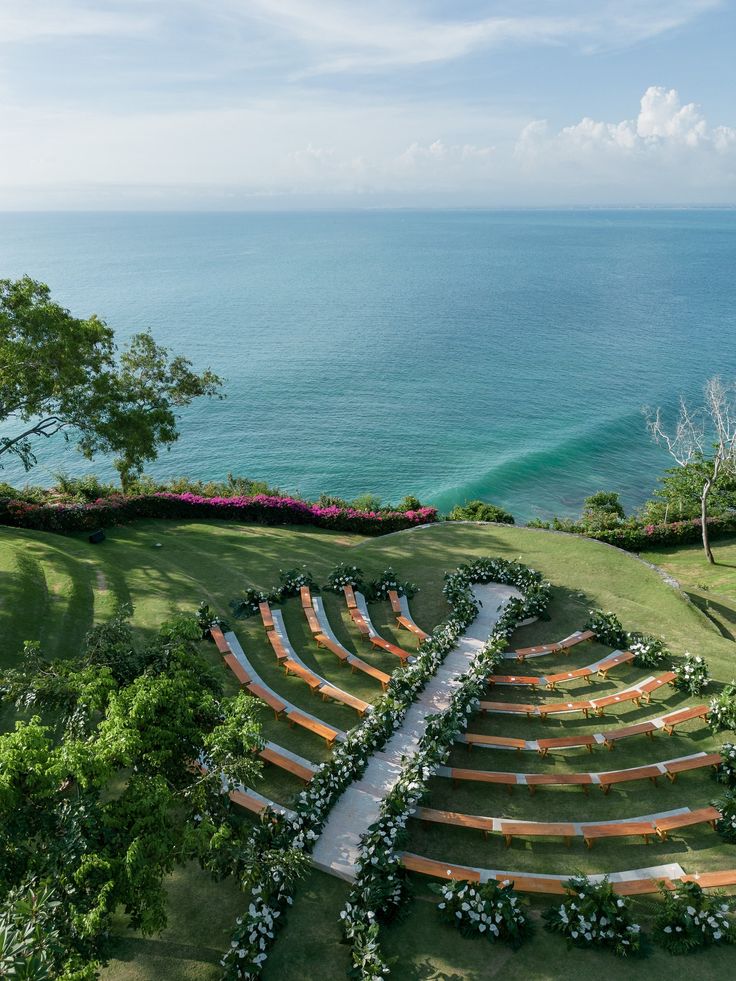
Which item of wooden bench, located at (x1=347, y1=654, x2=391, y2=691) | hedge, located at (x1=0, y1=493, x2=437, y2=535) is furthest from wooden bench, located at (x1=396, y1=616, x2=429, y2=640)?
hedge, located at (x1=0, y1=493, x2=437, y2=535)

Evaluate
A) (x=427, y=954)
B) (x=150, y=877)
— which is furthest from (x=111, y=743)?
(x=427, y=954)

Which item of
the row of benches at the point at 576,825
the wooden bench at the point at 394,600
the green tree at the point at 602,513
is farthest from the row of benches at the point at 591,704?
the green tree at the point at 602,513

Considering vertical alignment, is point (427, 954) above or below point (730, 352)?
below

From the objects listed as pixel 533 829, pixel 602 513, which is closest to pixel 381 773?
pixel 533 829

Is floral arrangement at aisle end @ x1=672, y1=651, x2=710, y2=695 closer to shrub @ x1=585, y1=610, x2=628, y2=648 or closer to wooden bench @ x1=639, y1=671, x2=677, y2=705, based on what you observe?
wooden bench @ x1=639, y1=671, x2=677, y2=705

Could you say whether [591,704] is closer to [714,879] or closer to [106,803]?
[714,879]

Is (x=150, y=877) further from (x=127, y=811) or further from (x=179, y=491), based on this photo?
(x=179, y=491)

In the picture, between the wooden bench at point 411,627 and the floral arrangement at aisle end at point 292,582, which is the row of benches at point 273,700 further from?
the wooden bench at point 411,627
